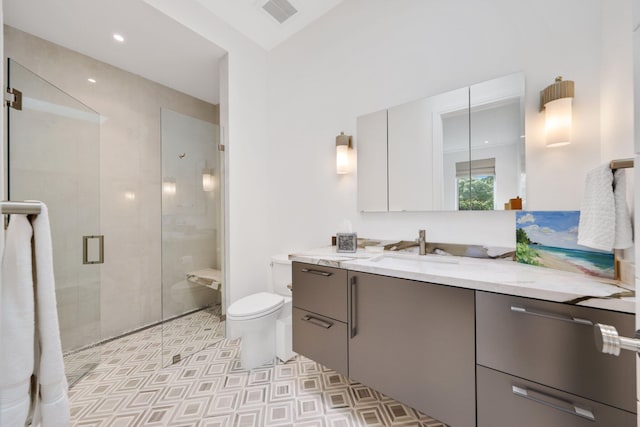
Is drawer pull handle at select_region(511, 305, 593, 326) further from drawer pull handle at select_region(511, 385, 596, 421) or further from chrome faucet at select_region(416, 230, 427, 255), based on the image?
chrome faucet at select_region(416, 230, 427, 255)

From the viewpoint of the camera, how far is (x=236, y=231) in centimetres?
239

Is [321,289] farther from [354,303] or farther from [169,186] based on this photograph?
[169,186]

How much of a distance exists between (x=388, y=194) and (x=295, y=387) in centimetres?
149

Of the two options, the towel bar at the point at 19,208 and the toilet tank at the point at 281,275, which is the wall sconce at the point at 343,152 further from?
the towel bar at the point at 19,208

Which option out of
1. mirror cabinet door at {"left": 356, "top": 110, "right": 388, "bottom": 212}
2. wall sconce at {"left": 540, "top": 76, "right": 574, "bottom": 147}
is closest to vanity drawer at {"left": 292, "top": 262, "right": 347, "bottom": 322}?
mirror cabinet door at {"left": 356, "top": 110, "right": 388, "bottom": 212}

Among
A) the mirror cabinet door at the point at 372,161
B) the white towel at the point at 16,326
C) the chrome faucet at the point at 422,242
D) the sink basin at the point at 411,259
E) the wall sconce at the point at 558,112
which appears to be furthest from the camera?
the mirror cabinet door at the point at 372,161

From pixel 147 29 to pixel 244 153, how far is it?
1.20 meters

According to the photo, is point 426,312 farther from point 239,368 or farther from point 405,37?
point 405,37

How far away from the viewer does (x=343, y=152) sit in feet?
6.81

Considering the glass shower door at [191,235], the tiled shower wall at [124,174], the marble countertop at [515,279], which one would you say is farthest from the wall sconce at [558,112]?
the tiled shower wall at [124,174]

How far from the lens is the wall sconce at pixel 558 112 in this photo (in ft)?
4.17

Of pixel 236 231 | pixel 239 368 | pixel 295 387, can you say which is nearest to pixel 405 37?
pixel 236 231

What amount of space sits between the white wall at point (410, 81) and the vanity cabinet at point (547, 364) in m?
0.67

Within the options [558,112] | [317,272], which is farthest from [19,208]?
[558,112]
